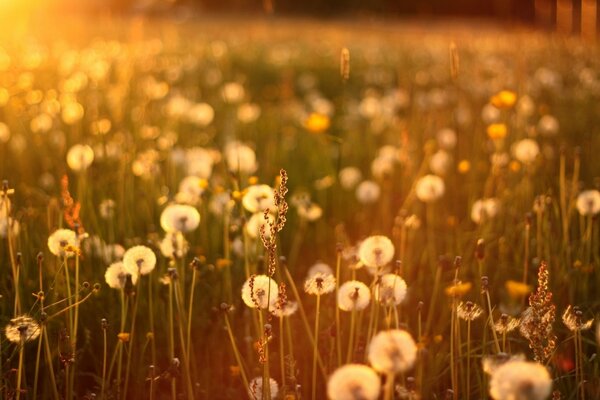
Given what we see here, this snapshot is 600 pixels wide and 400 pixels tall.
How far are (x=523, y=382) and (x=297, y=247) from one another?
4.51ft

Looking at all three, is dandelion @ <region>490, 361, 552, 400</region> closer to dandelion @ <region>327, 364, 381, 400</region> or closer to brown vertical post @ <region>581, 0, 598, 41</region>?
dandelion @ <region>327, 364, 381, 400</region>

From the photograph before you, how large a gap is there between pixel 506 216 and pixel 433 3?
27215 mm

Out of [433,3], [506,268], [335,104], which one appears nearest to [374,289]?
[506,268]

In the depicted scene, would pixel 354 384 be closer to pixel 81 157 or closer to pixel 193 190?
pixel 193 190

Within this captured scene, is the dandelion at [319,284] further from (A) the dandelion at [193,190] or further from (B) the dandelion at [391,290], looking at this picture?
(A) the dandelion at [193,190]

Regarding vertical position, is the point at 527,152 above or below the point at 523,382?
above

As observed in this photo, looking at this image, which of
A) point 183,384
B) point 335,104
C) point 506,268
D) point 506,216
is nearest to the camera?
point 183,384

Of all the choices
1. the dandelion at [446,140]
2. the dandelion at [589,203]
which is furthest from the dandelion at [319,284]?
the dandelion at [446,140]

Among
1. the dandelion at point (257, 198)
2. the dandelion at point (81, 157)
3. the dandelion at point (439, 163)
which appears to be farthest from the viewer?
the dandelion at point (439, 163)

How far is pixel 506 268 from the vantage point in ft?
6.75

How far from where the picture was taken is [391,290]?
141cm

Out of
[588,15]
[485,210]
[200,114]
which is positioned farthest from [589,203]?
[588,15]

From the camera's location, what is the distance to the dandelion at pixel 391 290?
1354mm

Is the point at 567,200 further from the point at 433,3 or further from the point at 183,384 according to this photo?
the point at 433,3
